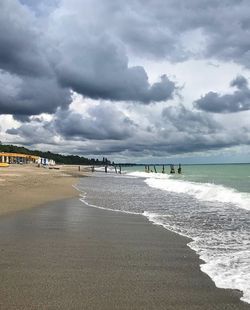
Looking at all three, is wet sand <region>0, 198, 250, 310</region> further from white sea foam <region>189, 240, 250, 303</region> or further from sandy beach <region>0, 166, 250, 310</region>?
white sea foam <region>189, 240, 250, 303</region>

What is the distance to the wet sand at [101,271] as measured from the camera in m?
5.12

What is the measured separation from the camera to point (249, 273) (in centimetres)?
664

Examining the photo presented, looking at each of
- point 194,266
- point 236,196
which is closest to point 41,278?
point 194,266

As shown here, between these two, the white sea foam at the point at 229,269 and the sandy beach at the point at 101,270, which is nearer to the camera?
the sandy beach at the point at 101,270

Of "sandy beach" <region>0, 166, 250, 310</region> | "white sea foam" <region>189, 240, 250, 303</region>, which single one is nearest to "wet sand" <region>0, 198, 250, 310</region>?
"sandy beach" <region>0, 166, 250, 310</region>

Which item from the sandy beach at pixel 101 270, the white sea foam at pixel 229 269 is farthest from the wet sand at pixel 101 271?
the white sea foam at pixel 229 269

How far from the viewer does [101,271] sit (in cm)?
661

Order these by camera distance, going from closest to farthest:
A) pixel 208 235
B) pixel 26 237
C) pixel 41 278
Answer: pixel 41 278, pixel 26 237, pixel 208 235

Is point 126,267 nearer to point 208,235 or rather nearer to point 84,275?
point 84,275

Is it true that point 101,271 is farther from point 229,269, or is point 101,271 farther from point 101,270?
point 229,269

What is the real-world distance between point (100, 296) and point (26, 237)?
15.5ft

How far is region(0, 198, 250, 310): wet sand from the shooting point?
5121mm

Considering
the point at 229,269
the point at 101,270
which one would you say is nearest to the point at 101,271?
the point at 101,270

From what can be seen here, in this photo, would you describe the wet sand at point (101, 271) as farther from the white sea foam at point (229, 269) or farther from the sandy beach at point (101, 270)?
the white sea foam at point (229, 269)
